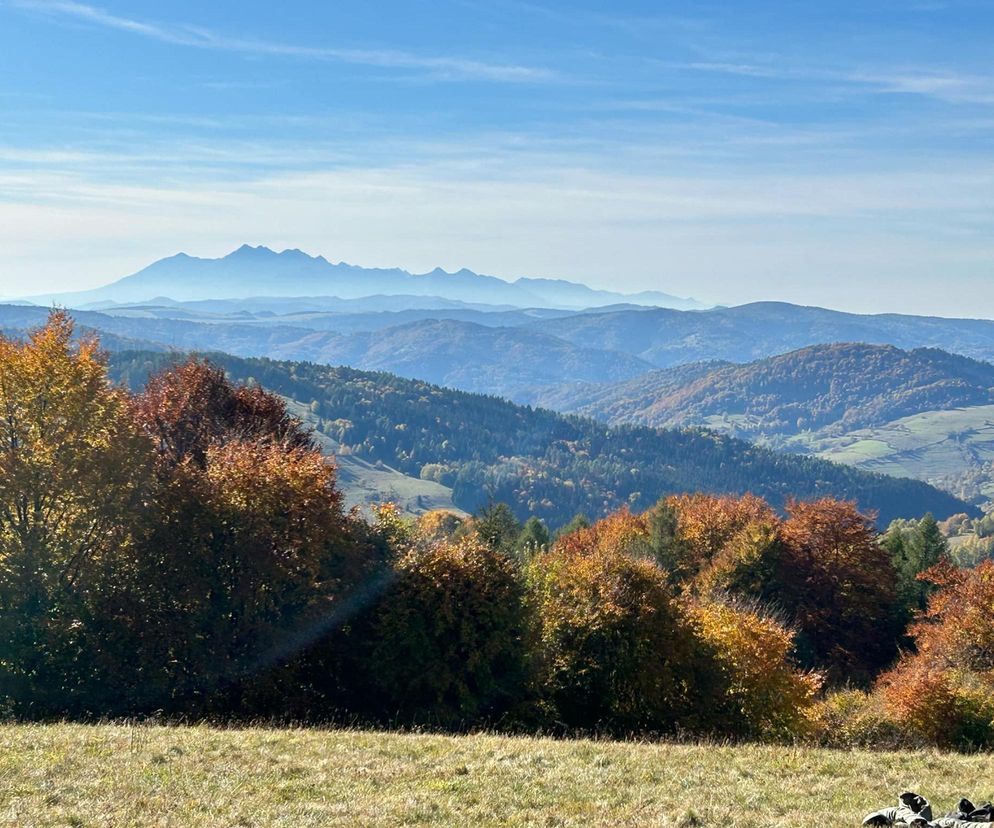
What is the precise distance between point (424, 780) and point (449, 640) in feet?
46.3

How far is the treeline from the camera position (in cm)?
2781

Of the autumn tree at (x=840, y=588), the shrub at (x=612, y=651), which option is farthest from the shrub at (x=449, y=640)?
the autumn tree at (x=840, y=588)

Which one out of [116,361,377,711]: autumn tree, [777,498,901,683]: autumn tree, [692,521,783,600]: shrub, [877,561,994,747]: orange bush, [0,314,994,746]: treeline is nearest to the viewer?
[0,314,994,746]: treeline

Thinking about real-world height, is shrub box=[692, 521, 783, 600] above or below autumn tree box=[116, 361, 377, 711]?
below

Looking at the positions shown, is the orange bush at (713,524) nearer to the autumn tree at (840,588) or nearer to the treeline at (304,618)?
the autumn tree at (840,588)

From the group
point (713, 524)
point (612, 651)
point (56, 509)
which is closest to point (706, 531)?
point (713, 524)

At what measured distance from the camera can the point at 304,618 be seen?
30188 millimetres

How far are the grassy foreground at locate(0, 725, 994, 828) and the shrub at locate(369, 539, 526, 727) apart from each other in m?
8.22

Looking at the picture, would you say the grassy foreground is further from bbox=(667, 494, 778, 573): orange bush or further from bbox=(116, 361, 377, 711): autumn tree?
bbox=(667, 494, 778, 573): orange bush

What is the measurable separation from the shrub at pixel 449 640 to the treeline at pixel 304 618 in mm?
81

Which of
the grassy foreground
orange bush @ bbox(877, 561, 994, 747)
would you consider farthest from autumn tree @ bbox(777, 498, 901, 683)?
the grassy foreground

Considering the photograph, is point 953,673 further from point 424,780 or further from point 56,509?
point 56,509

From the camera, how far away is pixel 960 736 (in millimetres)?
34406

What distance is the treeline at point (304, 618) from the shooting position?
27812 mm
